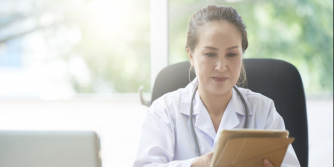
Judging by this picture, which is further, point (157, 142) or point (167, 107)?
point (167, 107)

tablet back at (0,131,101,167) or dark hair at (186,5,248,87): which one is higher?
dark hair at (186,5,248,87)

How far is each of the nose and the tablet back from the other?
559mm

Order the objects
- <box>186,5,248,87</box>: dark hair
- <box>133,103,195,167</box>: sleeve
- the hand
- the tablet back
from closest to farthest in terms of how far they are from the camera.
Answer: the tablet back < the hand < <box>133,103,195,167</box>: sleeve < <box>186,5,248,87</box>: dark hair

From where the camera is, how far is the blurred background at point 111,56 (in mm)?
2145

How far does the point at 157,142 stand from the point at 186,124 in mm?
150

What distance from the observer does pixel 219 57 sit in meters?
1.21

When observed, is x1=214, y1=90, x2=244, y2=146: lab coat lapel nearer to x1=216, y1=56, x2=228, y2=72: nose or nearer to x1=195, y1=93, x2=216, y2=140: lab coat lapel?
x1=195, y1=93, x2=216, y2=140: lab coat lapel

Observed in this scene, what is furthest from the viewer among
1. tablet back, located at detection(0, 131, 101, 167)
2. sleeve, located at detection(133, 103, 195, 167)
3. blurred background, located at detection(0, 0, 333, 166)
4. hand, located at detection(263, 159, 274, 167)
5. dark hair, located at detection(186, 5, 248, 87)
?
blurred background, located at detection(0, 0, 333, 166)

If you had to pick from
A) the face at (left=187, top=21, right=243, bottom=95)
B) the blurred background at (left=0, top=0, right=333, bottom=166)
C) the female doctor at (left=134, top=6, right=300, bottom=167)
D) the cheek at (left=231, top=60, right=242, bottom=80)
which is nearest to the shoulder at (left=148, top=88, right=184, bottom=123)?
the female doctor at (left=134, top=6, right=300, bottom=167)

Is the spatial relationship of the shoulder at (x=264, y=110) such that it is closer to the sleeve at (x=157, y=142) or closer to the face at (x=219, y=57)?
the face at (x=219, y=57)

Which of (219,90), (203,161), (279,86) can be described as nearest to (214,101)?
(219,90)

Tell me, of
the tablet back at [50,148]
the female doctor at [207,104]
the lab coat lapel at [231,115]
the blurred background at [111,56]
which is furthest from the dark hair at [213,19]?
the blurred background at [111,56]

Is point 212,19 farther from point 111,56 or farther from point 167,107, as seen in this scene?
point 111,56

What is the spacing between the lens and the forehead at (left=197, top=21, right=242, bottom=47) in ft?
3.96
